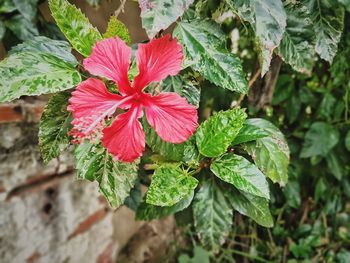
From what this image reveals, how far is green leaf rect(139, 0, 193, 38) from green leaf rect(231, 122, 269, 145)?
0.25 m

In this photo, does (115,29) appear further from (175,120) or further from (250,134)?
(250,134)

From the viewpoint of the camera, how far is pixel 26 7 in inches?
32.8

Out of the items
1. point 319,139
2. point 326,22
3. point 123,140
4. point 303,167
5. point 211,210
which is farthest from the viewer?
point 303,167

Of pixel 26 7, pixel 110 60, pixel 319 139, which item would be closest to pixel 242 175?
pixel 110 60

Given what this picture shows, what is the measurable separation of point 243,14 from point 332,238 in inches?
44.9

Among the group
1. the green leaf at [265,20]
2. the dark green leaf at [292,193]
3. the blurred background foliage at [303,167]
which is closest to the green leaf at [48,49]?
the green leaf at [265,20]

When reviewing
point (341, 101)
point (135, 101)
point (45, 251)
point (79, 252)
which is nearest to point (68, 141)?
point (135, 101)

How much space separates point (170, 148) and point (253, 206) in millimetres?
258

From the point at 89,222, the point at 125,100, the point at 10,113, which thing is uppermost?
the point at 125,100

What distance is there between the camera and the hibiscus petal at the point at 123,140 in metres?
0.51

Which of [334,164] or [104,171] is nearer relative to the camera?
[104,171]

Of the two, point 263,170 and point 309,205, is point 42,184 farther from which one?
point 309,205

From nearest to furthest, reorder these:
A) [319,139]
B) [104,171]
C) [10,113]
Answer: [104,171], [10,113], [319,139]

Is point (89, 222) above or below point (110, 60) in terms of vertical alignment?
below
